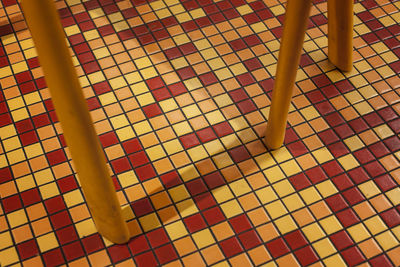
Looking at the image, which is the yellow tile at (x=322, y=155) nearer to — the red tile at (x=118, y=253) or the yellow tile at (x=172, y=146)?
the yellow tile at (x=172, y=146)

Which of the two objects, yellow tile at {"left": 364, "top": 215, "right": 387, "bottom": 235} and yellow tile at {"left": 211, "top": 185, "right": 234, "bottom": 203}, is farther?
yellow tile at {"left": 211, "top": 185, "right": 234, "bottom": 203}

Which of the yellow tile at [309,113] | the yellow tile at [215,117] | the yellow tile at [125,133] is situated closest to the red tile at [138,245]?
the yellow tile at [125,133]

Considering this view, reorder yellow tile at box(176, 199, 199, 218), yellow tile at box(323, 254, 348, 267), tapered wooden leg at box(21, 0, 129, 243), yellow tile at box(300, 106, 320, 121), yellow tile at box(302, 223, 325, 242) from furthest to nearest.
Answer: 1. yellow tile at box(300, 106, 320, 121)
2. yellow tile at box(176, 199, 199, 218)
3. yellow tile at box(302, 223, 325, 242)
4. yellow tile at box(323, 254, 348, 267)
5. tapered wooden leg at box(21, 0, 129, 243)

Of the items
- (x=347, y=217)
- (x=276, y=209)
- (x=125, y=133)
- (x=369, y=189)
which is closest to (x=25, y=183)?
(x=125, y=133)

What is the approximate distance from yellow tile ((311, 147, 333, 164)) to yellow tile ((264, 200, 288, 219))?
440 millimetres

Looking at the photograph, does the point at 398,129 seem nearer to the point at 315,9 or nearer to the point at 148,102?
the point at 315,9

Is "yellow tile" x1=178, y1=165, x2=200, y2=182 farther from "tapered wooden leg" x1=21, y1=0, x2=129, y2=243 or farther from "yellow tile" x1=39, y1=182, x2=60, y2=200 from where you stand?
"yellow tile" x1=39, y1=182, x2=60, y2=200

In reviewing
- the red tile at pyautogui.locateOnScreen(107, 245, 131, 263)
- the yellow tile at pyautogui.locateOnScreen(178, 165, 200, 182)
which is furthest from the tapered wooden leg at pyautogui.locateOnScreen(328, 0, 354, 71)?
the red tile at pyautogui.locateOnScreen(107, 245, 131, 263)

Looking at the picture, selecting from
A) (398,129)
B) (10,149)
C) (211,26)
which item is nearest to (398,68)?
(398,129)

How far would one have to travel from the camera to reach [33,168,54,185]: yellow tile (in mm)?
3227

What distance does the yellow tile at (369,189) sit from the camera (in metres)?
3.16

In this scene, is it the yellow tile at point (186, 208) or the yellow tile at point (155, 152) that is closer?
the yellow tile at point (186, 208)

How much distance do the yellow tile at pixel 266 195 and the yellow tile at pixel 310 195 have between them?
179mm

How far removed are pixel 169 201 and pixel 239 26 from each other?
176cm
